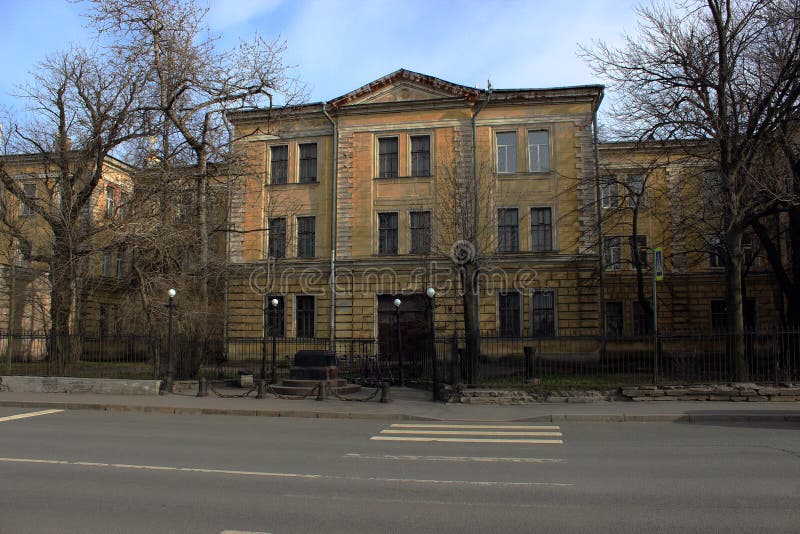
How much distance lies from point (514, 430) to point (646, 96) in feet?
45.6

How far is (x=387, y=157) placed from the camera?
35.8 m

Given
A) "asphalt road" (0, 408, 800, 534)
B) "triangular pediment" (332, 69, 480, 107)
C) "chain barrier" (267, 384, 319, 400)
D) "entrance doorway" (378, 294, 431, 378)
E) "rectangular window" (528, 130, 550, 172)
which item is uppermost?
"triangular pediment" (332, 69, 480, 107)

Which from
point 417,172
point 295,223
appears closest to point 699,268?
point 417,172

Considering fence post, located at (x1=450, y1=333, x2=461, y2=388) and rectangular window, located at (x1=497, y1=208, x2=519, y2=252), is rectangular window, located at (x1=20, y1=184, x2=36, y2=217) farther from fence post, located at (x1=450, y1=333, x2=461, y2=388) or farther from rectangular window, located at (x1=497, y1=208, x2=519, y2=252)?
rectangular window, located at (x1=497, y1=208, x2=519, y2=252)

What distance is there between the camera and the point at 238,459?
9.68 metres

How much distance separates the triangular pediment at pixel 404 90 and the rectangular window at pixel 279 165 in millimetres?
4385

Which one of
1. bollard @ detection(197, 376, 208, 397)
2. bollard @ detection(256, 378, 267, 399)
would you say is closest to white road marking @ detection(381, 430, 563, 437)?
bollard @ detection(256, 378, 267, 399)

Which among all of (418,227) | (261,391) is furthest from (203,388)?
(418,227)

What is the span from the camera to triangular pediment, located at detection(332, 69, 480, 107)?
1353 inches

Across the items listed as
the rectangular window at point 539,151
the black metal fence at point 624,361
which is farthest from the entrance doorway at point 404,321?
the black metal fence at point 624,361

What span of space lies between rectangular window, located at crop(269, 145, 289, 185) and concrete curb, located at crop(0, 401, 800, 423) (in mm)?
21331

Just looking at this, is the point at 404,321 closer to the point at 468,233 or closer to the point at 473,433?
the point at 468,233

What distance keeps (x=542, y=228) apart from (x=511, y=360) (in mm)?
15366

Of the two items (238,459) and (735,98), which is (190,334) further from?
(735,98)
